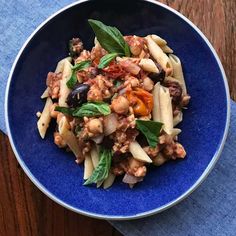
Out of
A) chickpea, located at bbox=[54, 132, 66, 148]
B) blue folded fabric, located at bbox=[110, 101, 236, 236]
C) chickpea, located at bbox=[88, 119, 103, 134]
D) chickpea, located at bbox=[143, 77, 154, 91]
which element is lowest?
blue folded fabric, located at bbox=[110, 101, 236, 236]

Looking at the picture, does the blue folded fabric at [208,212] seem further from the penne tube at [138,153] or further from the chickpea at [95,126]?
the chickpea at [95,126]

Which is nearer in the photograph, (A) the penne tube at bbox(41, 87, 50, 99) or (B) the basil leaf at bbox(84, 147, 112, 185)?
(B) the basil leaf at bbox(84, 147, 112, 185)

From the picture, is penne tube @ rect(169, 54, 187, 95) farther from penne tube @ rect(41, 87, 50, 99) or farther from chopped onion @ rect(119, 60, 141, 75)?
penne tube @ rect(41, 87, 50, 99)

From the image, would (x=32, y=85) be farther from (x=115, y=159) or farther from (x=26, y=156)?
(x=115, y=159)

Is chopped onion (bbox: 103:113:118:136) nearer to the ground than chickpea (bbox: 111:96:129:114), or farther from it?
nearer to the ground

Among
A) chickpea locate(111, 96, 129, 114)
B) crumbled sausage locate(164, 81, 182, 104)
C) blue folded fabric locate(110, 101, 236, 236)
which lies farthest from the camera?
blue folded fabric locate(110, 101, 236, 236)

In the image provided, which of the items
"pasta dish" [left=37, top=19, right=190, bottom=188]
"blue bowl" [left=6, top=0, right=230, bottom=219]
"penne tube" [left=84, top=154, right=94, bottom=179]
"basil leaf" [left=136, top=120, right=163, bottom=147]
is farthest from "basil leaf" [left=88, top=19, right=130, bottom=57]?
"penne tube" [left=84, top=154, right=94, bottom=179]

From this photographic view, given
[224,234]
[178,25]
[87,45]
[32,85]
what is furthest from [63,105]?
[224,234]
